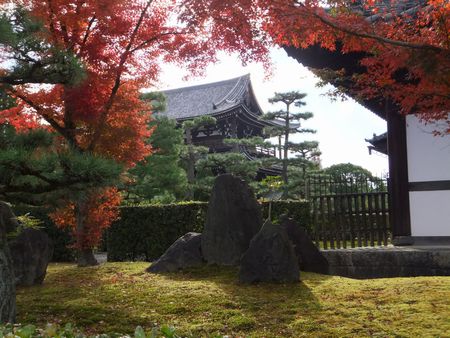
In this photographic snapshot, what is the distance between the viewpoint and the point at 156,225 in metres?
13.4

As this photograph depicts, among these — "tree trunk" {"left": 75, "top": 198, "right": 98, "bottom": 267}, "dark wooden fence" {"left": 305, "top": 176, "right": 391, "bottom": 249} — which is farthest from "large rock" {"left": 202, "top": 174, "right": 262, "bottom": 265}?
"tree trunk" {"left": 75, "top": 198, "right": 98, "bottom": 267}

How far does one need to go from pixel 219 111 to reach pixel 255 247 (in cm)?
2383

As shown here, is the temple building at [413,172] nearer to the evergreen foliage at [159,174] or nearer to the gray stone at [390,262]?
the gray stone at [390,262]

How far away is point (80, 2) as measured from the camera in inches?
408

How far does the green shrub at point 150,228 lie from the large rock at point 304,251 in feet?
15.3

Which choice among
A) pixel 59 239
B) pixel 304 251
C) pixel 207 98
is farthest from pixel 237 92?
pixel 304 251

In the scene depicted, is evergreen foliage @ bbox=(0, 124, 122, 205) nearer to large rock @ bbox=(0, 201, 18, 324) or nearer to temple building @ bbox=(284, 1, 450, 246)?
large rock @ bbox=(0, 201, 18, 324)

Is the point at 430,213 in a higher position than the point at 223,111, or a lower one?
lower

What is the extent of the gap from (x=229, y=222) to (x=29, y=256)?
3.47 m

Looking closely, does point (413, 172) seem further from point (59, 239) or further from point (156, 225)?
point (59, 239)

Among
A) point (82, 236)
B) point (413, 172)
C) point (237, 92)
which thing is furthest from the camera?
point (237, 92)

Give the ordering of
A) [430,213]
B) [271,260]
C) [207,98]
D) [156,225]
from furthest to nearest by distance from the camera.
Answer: [207,98], [156,225], [430,213], [271,260]

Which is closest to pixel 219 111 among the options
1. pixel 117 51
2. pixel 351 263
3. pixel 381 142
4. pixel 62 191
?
pixel 381 142

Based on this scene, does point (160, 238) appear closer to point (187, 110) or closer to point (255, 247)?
point (255, 247)
